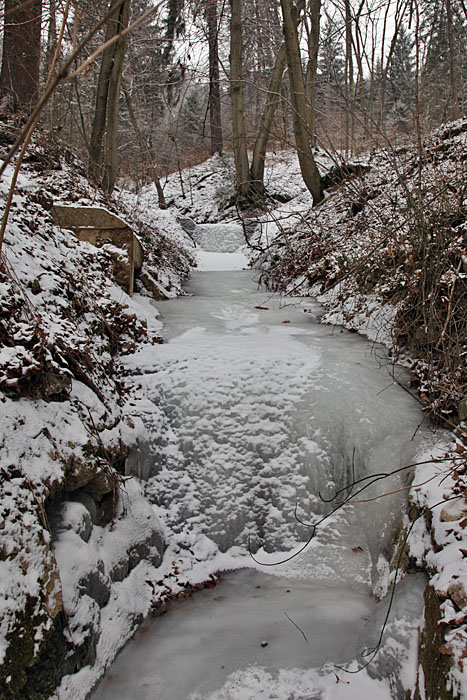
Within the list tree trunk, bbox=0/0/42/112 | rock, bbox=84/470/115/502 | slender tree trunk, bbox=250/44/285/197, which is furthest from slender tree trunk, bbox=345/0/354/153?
tree trunk, bbox=0/0/42/112

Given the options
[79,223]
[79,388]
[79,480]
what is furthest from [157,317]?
[79,480]

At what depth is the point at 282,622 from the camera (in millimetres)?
2443

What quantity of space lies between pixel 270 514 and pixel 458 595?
1476 mm

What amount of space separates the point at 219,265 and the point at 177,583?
8581 mm

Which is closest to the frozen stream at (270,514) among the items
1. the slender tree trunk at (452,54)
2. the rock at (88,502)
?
the rock at (88,502)

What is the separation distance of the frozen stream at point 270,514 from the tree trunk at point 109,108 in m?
4.21

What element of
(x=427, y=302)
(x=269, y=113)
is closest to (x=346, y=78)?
(x=269, y=113)

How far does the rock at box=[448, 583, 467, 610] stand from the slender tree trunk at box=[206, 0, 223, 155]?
8.62m

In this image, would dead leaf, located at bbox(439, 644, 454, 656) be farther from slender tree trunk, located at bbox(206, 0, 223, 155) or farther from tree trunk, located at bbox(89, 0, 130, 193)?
slender tree trunk, located at bbox(206, 0, 223, 155)

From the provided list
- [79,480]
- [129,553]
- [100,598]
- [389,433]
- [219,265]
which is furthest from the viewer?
[219,265]

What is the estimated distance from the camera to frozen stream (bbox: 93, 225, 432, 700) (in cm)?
215

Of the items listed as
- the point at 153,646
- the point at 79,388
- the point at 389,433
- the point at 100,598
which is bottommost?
the point at 153,646

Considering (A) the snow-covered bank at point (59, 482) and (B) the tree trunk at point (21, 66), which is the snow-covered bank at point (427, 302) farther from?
(B) the tree trunk at point (21, 66)

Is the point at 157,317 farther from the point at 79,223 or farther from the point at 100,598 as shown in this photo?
the point at 100,598
